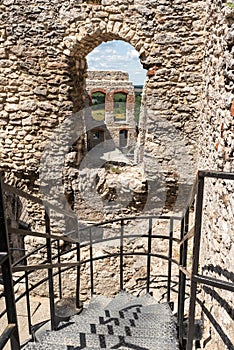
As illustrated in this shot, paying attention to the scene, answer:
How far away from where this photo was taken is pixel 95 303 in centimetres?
312

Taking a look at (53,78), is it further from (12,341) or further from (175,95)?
(12,341)

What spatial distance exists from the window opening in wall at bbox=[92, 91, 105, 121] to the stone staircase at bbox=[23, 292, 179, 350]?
10983 millimetres

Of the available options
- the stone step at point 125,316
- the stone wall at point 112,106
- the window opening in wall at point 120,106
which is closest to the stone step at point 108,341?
the stone step at point 125,316

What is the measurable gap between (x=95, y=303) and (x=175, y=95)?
9.69ft

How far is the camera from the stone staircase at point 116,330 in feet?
6.58

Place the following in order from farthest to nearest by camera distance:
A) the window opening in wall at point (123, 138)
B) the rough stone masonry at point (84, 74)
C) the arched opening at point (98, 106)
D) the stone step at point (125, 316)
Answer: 1. the window opening in wall at point (123, 138)
2. the arched opening at point (98, 106)
3. the rough stone masonry at point (84, 74)
4. the stone step at point (125, 316)

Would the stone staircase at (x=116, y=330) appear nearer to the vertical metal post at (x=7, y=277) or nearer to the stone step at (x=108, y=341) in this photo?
the stone step at (x=108, y=341)

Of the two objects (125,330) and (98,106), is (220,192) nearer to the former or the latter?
(125,330)

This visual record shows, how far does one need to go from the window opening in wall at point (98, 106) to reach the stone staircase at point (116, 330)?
11.0m

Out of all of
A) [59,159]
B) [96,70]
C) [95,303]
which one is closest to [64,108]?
[59,159]

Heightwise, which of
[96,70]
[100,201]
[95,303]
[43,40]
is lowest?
[95,303]

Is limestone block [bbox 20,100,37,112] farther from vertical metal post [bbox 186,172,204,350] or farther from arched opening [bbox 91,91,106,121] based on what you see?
arched opening [bbox 91,91,106,121]

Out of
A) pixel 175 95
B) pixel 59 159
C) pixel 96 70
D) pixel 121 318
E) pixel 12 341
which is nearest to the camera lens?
pixel 12 341

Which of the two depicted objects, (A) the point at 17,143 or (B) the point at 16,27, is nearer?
(B) the point at 16,27
